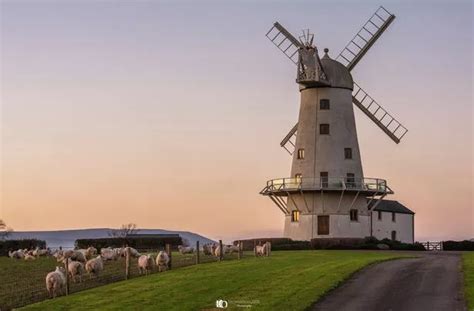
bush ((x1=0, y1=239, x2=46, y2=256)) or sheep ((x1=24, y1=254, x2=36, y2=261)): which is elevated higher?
bush ((x1=0, y1=239, x2=46, y2=256))

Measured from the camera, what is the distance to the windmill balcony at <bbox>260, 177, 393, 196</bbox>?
67.4 m

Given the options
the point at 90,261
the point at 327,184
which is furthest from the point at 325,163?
the point at 90,261

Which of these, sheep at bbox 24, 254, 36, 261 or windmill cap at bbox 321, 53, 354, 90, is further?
windmill cap at bbox 321, 53, 354, 90

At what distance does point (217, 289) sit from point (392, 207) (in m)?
52.9

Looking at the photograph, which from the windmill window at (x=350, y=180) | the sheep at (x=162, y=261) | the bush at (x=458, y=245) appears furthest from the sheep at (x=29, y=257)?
the bush at (x=458, y=245)

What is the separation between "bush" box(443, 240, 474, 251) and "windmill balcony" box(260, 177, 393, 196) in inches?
253

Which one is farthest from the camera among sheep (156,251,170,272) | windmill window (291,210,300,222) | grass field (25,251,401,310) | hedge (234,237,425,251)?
windmill window (291,210,300,222)

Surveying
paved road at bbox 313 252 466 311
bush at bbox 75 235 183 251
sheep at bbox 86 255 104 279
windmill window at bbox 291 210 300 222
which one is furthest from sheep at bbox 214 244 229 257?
bush at bbox 75 235 183 251

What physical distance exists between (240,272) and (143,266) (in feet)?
15.2

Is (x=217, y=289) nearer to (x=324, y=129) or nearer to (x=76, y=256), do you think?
(x=76, y=256)

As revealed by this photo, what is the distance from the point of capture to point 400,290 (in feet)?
93.0

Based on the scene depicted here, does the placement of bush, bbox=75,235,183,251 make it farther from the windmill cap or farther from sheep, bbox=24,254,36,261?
the windmill cap

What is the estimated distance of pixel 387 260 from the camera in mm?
42531

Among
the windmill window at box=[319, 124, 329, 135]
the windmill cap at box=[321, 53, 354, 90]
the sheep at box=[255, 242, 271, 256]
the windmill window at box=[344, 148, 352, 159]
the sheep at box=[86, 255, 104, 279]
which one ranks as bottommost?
the sheep at box=[86, 255, 104, 279]
